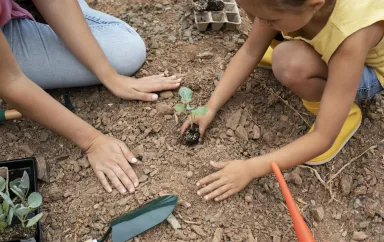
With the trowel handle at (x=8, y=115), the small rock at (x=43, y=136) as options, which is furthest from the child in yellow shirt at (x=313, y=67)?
the trowel handle at (x=8, y=115)

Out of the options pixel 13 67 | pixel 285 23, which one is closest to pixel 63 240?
pixel 13 67

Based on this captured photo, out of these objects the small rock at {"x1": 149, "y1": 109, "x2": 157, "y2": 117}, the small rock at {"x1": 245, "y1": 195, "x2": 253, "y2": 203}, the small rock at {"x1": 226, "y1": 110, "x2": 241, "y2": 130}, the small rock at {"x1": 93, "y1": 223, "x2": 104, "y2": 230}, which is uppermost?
the small rock at {"x1": 149, "y1": 109, "x2": 157, "y2": 117}

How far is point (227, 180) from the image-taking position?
156cm

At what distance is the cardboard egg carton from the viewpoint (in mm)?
2150

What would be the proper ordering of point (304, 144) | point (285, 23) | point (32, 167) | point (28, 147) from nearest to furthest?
1. point (285, 23)
2. point (304, 144)
3. point (32, 167)
4. point (28, 147)

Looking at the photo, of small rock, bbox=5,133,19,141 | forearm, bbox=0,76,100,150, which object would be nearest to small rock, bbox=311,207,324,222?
forearm, bbox=0,76,100,150

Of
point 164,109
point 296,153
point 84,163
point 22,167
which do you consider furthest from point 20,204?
point 296,153

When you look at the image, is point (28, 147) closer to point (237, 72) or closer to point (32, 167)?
point (32, 167)

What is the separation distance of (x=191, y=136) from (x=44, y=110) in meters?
0.54

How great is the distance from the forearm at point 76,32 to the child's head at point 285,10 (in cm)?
84

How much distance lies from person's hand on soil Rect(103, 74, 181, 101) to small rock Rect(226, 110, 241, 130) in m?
0.28

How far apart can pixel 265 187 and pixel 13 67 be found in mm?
970

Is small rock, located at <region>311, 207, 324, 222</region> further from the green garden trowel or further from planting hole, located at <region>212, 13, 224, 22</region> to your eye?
planting hole, located at <region>212, 13, 224, 22</region>

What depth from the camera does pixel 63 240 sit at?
154 cm
